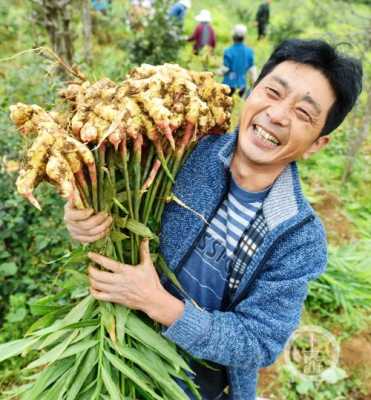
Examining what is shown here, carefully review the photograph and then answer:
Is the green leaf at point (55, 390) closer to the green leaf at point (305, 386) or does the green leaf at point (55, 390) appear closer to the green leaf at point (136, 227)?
the green leaf at point (136, 227)

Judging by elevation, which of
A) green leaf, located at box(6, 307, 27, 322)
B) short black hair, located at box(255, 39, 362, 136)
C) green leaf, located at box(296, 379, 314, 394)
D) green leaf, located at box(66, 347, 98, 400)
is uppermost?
short black hair, located at box(255, 39, 362, 136)

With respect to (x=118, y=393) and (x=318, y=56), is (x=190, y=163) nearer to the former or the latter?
(x=318, y=56)

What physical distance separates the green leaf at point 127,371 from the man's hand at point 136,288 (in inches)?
5.5

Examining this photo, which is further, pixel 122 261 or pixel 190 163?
pixel 190 163

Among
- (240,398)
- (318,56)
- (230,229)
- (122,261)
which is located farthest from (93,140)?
(240,398)

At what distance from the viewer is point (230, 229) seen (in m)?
1.21

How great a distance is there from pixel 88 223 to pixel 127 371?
1.33ft

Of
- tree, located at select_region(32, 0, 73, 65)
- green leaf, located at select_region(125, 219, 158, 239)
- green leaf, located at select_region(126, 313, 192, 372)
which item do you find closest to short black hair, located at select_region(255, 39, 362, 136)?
green leaf, located at select_region(125, 219, 158, 239)

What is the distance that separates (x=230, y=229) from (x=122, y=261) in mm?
300

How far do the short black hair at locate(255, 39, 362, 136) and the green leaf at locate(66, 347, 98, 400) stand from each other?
86cm

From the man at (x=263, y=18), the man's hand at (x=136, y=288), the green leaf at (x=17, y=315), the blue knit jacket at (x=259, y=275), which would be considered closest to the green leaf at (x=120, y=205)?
the man's hand at (x=136, y=288)

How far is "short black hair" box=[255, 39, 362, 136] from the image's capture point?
114 centimetres

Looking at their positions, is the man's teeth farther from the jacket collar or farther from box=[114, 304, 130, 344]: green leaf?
box=[114, 304, 130, 344]: green leaf

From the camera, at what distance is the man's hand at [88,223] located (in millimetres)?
1024
